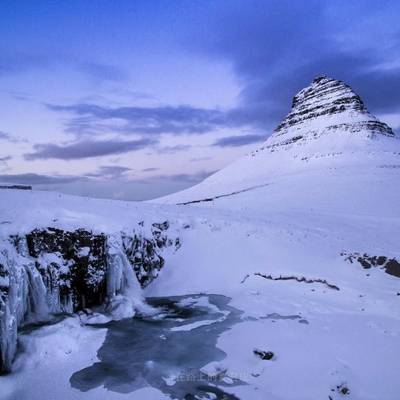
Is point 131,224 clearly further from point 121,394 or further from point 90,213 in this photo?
point 121,394

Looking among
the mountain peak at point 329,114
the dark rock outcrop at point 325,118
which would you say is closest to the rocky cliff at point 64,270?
→ the dark rock outcrop at point 325,118

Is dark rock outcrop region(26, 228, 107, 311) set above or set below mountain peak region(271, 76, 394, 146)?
below

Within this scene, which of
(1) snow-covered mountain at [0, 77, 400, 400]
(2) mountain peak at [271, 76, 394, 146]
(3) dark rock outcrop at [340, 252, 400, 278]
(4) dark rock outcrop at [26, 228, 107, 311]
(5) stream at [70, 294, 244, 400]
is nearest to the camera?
(5) stream at [70, 294, 244, 400]

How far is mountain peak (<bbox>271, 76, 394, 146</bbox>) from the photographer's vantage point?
94750 mm

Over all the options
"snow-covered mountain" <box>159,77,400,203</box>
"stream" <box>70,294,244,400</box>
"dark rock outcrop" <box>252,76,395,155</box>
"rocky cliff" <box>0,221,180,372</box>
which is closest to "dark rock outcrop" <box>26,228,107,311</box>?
"rocky cliff" <box>0,221,180,372</box>

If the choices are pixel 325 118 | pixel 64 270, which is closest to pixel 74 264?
pixel 64 270

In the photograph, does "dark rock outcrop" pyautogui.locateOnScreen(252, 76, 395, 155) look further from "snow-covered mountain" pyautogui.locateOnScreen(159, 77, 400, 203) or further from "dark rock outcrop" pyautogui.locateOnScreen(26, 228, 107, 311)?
"dark rock outcrop" pyautogui.locateOnScreen(26, 228, 107, 311)

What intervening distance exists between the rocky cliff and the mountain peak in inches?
3348

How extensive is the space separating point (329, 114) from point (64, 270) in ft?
367

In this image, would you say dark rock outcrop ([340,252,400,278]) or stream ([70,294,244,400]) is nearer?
stream ([70,294,244,400])

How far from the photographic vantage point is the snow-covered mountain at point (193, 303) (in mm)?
9695

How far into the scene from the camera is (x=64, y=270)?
14.8 meters

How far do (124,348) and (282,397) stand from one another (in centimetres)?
551

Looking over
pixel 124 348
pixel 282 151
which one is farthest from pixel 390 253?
pixel 282 151
